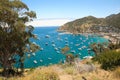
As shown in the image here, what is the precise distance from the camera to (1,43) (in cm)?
2366

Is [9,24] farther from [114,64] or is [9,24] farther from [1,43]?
[114,64]

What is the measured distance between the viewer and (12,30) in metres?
23.3

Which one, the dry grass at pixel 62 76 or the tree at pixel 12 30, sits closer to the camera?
the dry grass at pixel 62 76

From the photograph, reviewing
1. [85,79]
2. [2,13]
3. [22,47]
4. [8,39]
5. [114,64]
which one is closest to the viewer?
[85,79]

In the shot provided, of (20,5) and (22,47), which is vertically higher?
(20,5)

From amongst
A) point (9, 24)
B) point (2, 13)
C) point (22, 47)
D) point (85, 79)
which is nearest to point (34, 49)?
point (22, 47)

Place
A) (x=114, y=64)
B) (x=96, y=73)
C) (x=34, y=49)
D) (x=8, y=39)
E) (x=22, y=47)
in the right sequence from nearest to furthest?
(x=96, y=73) → (x=114, y=64) → (x=8, y=39) → (x=22, y=47) → (x=34, y=49)

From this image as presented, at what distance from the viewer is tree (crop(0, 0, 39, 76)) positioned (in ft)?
73.7

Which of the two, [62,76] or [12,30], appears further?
[12,30]

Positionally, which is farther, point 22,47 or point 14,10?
point 22,47

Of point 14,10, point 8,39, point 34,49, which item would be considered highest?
point 14,10

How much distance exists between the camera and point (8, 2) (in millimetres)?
23031

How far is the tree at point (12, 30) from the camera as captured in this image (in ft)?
73.7

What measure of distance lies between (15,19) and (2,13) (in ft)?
5.91
